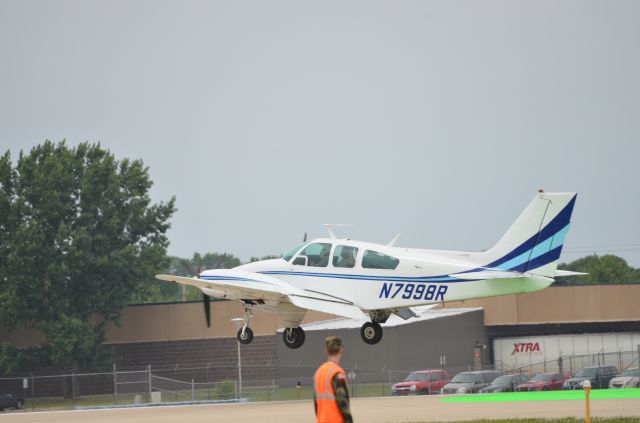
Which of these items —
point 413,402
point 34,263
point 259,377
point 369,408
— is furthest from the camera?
point 34,263

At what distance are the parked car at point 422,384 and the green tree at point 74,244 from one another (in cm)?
2913

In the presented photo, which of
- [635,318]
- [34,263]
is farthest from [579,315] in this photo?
[34,263]

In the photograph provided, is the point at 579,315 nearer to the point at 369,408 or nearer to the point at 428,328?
the point at 428,328

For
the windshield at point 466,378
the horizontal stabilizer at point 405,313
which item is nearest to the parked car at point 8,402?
the windshield at point 466,378

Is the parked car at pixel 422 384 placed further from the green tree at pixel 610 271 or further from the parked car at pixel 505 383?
the green tree at pixel 610 271

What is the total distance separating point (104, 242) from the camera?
79.4 m

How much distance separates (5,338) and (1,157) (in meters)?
13.2

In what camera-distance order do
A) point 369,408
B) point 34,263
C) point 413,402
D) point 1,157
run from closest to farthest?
point 369,408 < point 413,402 < point 34,263 < point 1,157

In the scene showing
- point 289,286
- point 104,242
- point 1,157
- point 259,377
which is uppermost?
point 1,157

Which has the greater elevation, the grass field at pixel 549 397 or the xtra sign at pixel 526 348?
the xtra sign at pixel 526 348

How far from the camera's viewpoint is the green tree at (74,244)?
7688 cm

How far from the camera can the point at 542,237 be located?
111 feet

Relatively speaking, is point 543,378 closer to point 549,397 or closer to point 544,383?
point 544,383

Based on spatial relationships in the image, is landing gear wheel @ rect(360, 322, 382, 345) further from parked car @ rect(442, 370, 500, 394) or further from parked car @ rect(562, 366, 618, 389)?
parked car @ rect(562, 366, 618, 389)
